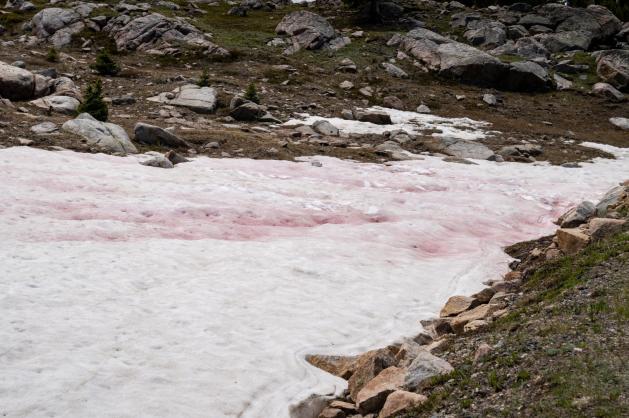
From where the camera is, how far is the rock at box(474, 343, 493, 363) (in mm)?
9508

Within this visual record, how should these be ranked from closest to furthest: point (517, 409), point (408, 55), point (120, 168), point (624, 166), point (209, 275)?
point (517, 409) < point (209, 275) < point (120, 168) < point (624, 166) < point (408, 55)

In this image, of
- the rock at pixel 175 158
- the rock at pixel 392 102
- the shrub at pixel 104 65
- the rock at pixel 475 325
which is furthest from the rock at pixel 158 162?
the rock at pixel 392 102

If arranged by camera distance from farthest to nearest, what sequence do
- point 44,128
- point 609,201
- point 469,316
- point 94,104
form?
1. point 94,104
2. point 44,128
3. point 609,201
4. point 469,316

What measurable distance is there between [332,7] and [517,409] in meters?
90.5

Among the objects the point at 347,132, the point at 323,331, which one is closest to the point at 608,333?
the point at 323,331

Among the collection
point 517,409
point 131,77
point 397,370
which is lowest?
point 131,77

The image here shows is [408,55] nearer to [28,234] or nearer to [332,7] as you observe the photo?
[332,7]

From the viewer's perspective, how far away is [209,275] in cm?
1533

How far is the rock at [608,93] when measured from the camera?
197 ft

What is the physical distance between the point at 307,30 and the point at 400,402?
67509mm

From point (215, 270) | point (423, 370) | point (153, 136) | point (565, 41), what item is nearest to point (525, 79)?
point (565, 41)

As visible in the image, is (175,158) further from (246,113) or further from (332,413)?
(332,413)

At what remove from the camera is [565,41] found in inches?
2968

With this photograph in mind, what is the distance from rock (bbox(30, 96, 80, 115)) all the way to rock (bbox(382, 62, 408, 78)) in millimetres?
36844
